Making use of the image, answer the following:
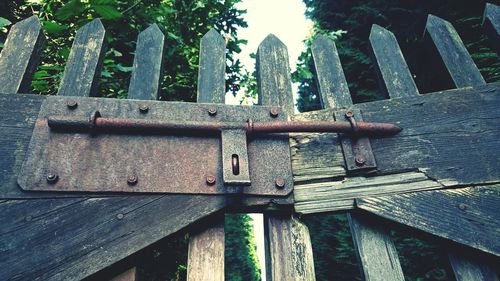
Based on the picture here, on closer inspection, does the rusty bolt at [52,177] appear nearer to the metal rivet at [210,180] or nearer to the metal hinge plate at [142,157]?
the metal hinge plate at [142,157]

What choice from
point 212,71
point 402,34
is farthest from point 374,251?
point 402,34

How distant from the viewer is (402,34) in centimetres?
443

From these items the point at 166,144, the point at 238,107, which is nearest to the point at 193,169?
the point at 166,144

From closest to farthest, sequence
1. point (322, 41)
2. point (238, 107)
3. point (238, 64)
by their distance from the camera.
Answer: point (238, 107) < point (322, 41) < point (238, 64)

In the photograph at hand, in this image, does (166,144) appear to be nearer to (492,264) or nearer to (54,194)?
(54,194)

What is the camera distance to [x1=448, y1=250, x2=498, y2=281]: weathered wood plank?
0.95 metres

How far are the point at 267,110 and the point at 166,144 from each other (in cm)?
36

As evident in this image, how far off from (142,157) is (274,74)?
0.58 meters

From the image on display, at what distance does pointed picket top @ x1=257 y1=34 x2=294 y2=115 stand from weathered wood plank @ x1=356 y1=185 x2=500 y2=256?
0.44 meters

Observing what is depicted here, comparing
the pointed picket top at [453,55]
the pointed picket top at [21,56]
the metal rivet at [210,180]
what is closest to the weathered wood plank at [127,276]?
the metal rivet at [210,180]

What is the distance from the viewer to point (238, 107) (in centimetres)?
113

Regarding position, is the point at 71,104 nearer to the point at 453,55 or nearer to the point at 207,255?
the point at 207,255

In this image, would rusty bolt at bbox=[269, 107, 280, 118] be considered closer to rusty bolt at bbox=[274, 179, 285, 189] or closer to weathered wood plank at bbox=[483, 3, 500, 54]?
rusty bolt at bbox=[274, 179, 285, 189]

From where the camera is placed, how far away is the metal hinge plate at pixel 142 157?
943 mm
